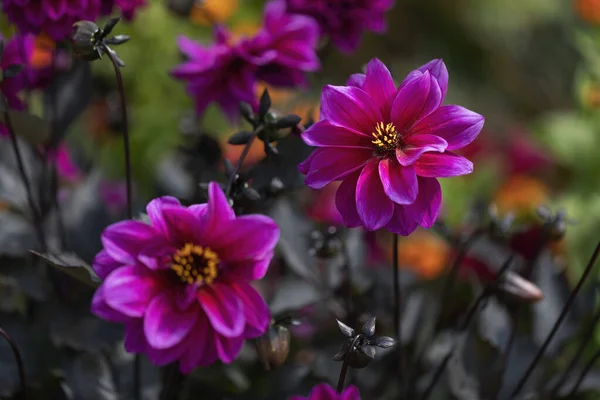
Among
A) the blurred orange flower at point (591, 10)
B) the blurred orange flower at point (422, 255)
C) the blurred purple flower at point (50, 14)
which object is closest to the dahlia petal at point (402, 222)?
the blurred purple flower at point (50, 14)

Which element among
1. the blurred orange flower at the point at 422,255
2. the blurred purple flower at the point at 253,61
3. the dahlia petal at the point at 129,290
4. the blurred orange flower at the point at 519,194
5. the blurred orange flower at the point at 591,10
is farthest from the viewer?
the blurred orange flower at the point at 591,10

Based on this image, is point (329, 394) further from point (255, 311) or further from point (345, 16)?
point (345, 16)

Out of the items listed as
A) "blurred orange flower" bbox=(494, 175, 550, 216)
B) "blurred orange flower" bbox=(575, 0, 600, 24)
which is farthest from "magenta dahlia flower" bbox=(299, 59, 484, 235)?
"blurred orange flower" bbox=(575, 0, 600, 24)

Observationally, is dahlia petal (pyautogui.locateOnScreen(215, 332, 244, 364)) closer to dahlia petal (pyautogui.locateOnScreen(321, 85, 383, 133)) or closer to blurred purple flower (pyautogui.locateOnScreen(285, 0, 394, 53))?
dahlia petal (pyautogui.locateOnScreen(321, 85, 383, 133))

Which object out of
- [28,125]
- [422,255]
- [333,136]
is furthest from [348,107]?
[422,255]

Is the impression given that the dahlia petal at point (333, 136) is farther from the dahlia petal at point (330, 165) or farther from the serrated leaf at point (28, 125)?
the serrated leaf at point (28, 125)

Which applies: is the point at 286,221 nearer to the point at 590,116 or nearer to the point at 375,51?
the point at 590,116
